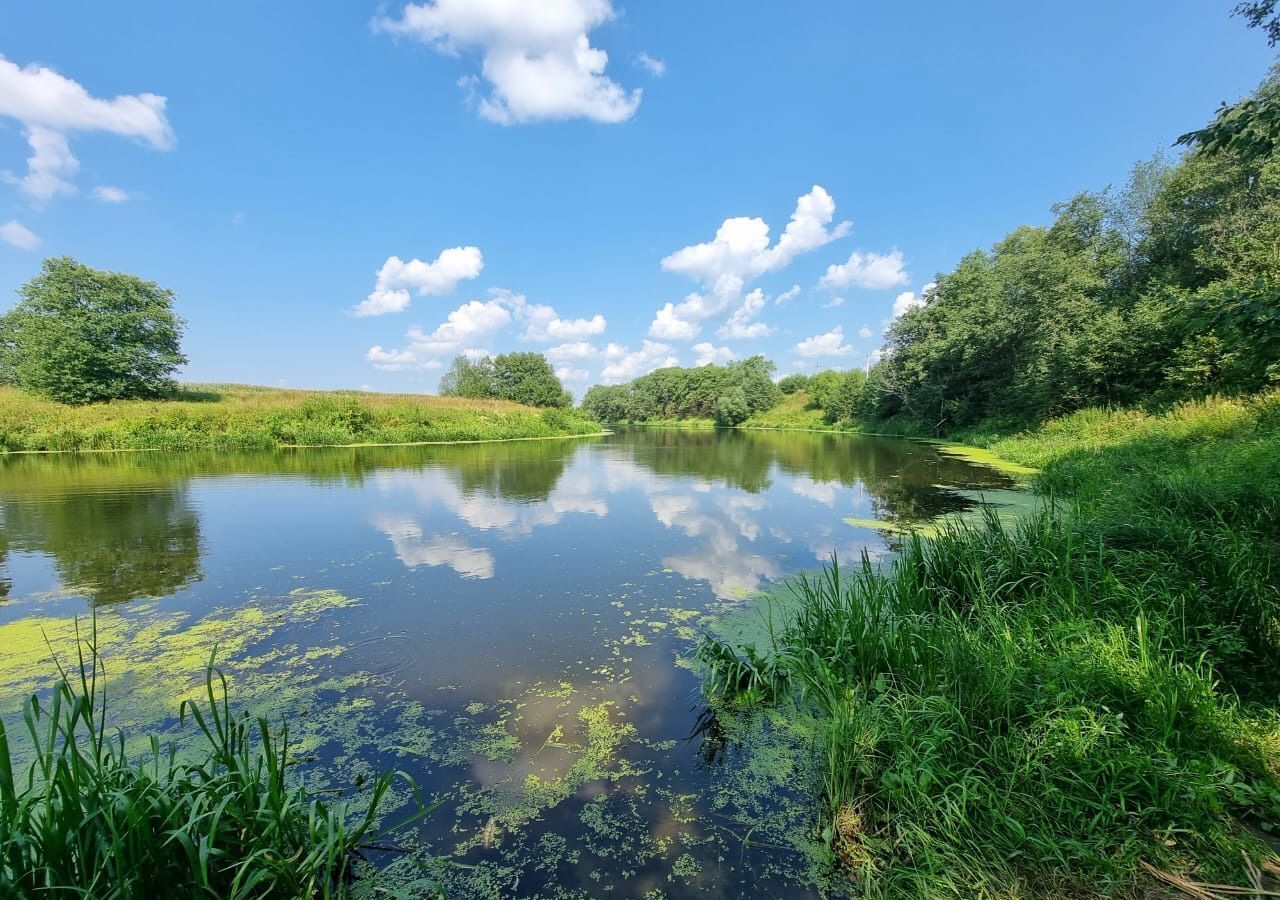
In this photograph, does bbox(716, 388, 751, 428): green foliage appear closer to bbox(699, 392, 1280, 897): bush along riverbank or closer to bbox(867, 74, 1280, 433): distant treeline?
bbox(867, 74, 1280, 433): distant treeline

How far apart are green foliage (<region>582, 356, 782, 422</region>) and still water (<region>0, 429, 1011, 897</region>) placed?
52.2 metres

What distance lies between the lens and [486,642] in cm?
475

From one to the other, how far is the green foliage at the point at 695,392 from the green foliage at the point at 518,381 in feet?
33.7

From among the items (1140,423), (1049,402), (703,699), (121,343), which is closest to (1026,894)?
(703,699)

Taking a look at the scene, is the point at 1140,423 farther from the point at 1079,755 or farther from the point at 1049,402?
the point at 1079,755

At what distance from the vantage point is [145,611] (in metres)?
5.33

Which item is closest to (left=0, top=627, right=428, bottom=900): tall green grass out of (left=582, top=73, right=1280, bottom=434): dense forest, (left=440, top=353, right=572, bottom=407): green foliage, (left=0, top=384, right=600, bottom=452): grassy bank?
(left=582, top=73, right=1280, bottom=434): dense forest

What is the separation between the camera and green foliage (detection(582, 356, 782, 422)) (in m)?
65.2

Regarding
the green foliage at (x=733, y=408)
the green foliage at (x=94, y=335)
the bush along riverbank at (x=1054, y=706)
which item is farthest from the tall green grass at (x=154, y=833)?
the green foliage at (x=733, y=408)

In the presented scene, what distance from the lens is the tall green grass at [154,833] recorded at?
5.08 feet

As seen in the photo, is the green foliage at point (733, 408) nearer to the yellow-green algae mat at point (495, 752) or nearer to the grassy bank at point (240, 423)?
the grassy bank at point (240, 423)

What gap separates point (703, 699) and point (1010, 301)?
29.2 metres

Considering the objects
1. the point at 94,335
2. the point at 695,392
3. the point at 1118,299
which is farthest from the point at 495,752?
the point at 695,392

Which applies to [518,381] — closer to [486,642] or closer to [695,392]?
[695,392]
